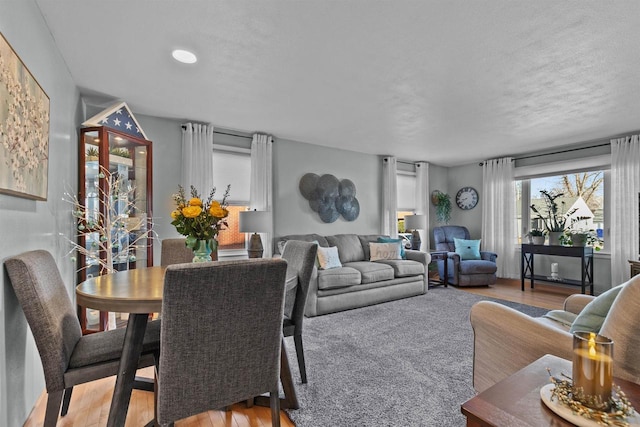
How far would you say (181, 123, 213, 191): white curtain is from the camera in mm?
3988

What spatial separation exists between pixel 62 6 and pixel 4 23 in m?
0.55

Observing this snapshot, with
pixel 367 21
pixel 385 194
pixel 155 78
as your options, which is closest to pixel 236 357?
pixel 367 21

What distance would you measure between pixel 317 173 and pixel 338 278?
79.3 inches

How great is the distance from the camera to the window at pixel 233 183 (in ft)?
14.4

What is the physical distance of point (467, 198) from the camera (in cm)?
677

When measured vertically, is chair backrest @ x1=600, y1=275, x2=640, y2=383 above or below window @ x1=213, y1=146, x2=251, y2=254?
below

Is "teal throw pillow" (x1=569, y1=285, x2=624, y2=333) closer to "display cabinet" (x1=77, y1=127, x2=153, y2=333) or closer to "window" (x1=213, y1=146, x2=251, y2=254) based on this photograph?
"display cabinet" (x1=77, y1=127, x2=153, y2=333)

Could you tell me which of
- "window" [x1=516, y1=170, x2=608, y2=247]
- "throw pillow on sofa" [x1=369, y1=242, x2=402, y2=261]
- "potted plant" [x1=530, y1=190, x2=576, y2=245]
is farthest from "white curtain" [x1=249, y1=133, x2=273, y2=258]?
"window" [x1=516, y1=170, x2=608, y2=247]

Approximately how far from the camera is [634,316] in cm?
112

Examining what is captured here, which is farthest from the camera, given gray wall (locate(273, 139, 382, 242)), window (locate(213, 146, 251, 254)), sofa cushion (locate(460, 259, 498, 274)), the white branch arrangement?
sofa cushion (locate(460, 259, 498, 274))

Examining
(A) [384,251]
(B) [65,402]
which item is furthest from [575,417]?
(A) [384,251]

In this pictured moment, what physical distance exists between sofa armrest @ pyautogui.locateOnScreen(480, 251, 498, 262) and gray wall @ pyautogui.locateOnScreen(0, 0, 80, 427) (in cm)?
590

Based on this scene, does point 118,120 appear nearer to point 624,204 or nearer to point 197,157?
point 197,157

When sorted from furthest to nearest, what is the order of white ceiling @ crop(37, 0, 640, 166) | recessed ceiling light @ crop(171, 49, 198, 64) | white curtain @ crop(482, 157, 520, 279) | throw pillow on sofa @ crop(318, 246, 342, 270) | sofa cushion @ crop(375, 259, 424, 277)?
1. white curtain @ crop(482, 157, 520, 279)
2. sofa cushion @ crop(375, 259, 424, 277)
3. throw pillow on sofa @ crop(318, 246, 342, 270)
4. recessed ceiling light @ crop(171, 49, 198, 64)
5. white ceiling @ crop(37, 0, 640, 166)
